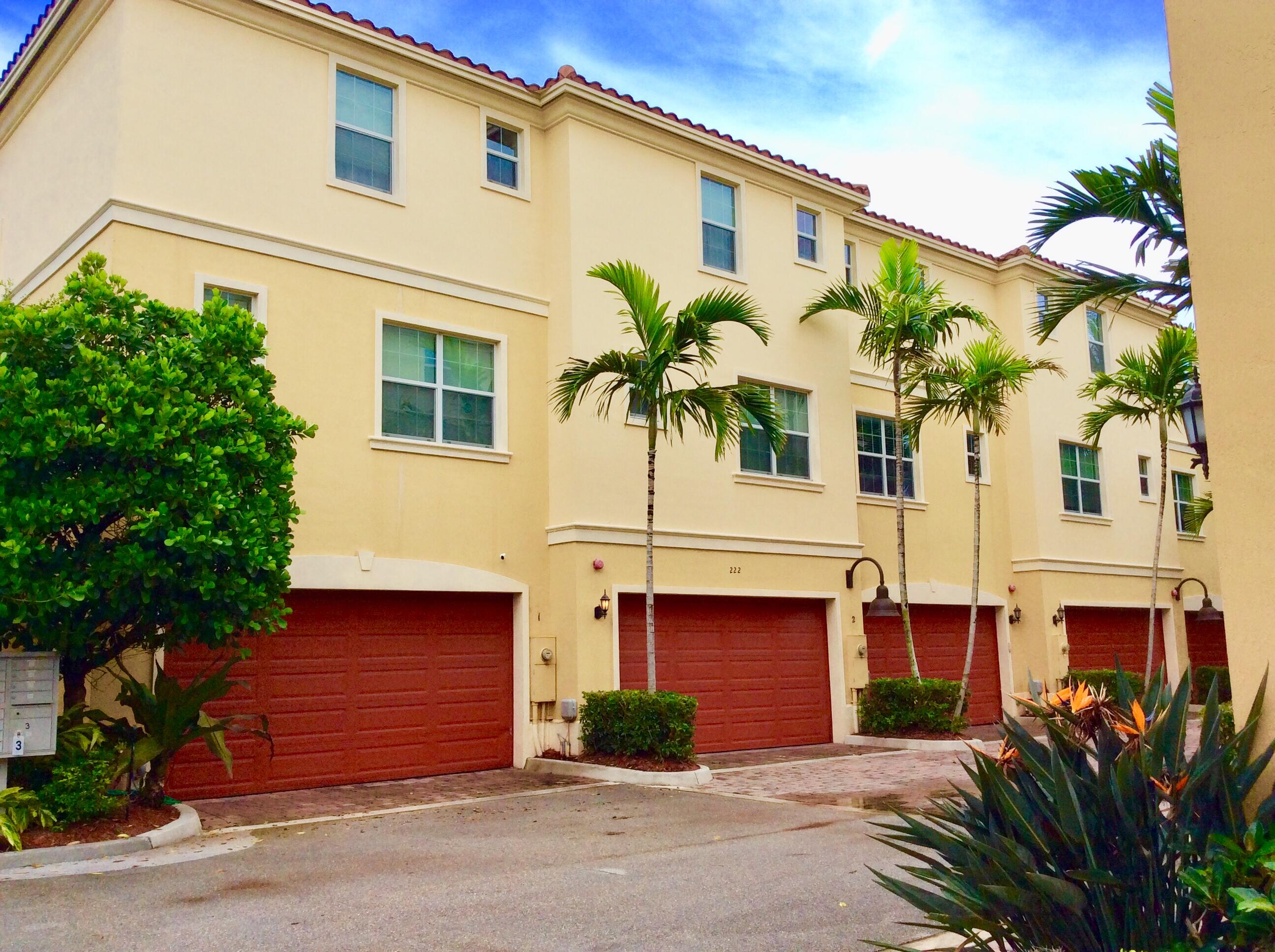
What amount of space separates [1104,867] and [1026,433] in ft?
62.6

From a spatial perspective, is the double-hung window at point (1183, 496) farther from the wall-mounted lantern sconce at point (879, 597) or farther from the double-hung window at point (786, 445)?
the double-hung window at point (786, 445)

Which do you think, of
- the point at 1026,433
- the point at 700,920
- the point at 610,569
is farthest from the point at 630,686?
the point at 1026,433

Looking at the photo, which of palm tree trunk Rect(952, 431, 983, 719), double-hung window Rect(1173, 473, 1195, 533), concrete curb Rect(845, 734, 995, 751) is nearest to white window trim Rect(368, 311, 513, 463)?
concrete curb Rect(845, 734, 995, 751)

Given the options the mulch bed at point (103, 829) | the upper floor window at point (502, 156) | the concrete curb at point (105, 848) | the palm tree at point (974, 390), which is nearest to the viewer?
the concrete curb at point (105, 848)

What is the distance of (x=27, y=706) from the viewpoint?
930cm

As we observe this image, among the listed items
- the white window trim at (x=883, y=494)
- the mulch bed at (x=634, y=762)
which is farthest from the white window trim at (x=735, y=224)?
the mulch bed at (x=634, y=762)

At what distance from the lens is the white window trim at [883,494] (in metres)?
19.4

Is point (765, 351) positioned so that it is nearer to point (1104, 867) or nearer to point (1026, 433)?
point (1026, 433)

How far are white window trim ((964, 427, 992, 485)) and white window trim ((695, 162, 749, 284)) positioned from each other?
6513mm

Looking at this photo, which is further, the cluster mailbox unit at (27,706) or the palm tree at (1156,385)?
the palm tree at (1156,385)

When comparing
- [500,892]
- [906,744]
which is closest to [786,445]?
[906,744]

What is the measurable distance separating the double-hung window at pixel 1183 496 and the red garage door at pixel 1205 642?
2.12m

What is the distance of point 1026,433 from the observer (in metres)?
22.5

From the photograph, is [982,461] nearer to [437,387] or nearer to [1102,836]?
[437,387]
